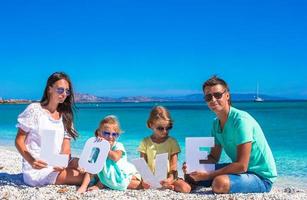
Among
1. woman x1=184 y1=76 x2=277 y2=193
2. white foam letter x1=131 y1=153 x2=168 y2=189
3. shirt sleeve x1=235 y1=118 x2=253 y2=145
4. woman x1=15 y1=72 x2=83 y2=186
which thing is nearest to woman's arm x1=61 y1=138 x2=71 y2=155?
woman x1=15 y1=72 x2=83 y2=186

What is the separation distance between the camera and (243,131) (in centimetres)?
587

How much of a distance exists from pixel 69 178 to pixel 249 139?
2.73 meters

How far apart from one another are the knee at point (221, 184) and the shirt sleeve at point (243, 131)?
555 mm

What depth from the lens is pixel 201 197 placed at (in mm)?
6098

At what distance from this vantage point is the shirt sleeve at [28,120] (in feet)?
21.3

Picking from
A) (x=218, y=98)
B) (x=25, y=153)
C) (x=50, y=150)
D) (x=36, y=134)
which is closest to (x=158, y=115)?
(x=218, y=98)

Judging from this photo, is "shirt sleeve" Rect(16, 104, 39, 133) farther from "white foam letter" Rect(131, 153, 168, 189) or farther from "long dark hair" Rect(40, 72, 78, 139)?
"white foam letter" Rect(131, 153, 168, 189)

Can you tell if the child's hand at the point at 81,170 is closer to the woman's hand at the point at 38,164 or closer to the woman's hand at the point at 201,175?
the woman's hand at the point at 38,164

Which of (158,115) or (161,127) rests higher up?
(158,115)

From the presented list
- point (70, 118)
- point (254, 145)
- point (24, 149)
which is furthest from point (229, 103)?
point (24, 149)

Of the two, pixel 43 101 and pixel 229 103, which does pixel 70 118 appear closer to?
pixel 43 101

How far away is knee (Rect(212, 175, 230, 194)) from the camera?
240 inches

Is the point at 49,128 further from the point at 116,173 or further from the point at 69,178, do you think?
the point at 116,173

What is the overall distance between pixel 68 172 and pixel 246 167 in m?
2.63
